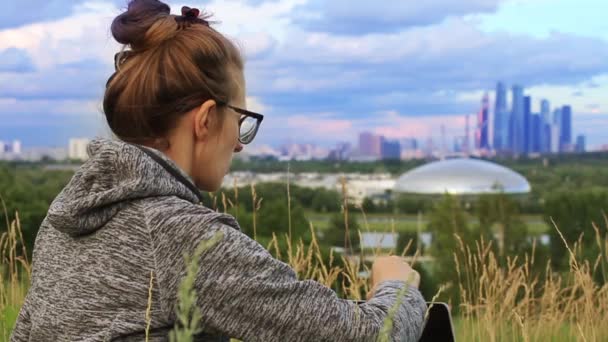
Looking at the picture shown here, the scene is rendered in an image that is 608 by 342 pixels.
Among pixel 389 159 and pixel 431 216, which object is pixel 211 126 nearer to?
pixel 431 216

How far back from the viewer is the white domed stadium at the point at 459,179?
5159cm

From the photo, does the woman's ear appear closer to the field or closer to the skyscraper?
the field

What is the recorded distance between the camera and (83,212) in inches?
52.6

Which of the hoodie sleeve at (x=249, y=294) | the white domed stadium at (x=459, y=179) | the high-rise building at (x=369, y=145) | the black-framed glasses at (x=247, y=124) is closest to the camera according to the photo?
the hoodie sleeve at (x=249, y=294)

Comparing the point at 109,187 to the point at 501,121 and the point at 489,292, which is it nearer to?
the point at 489,292

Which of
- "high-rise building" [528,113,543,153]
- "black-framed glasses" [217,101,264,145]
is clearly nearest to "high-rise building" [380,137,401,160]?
"high-rise building" [528,113,543,153]

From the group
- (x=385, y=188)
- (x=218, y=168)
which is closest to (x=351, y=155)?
(x=385, y=188)

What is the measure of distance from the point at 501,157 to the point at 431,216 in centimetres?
3922

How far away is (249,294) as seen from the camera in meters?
1.25

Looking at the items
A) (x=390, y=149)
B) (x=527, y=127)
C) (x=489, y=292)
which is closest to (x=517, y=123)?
(x=527, y=127)

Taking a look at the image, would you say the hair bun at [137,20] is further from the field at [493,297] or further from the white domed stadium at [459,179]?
the white domed stadium at [459,179]

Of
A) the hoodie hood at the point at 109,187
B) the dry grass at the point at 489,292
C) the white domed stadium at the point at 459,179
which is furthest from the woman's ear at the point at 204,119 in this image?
the white domed stadium at the point at 459,179

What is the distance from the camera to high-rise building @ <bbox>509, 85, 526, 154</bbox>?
248 ft

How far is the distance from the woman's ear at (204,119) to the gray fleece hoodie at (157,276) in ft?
0.34
